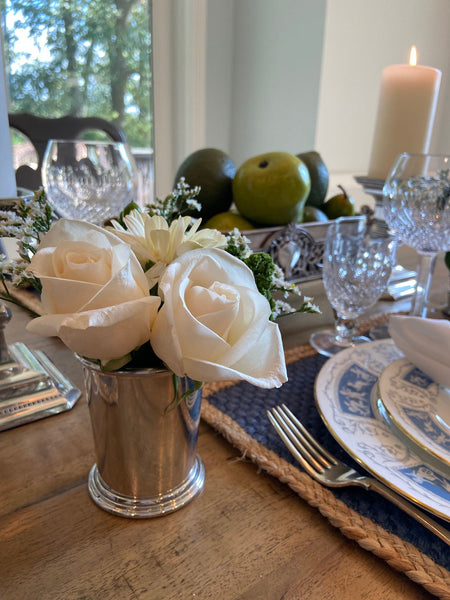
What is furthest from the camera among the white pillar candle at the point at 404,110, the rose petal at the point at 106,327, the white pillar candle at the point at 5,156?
the white pillar candle at the point at 404,110

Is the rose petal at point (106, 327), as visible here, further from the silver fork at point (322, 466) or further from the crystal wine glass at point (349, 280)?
the crystal wine glass at point (349, 280)

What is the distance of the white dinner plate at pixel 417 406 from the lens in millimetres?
364

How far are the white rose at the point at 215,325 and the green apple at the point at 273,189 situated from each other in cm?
41

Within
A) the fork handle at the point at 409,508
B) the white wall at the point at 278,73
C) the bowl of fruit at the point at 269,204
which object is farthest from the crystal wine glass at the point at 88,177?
the white wall at the point at 278,73

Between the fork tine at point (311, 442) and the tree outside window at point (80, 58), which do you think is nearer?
the fork tine at point (311, 442)

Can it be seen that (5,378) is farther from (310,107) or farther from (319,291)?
(310,107)

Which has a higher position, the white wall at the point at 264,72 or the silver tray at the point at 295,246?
the white wall at the point at 264,72

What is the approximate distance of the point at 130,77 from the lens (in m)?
1.77

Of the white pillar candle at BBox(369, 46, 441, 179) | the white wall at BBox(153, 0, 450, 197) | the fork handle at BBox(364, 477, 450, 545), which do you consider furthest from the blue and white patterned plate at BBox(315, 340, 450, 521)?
the white wall at BBox(153, 0, 450, 197)

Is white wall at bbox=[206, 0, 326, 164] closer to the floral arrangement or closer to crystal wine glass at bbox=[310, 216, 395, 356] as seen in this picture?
crystal wine glass at bbox=[310, 216, 395, 356]

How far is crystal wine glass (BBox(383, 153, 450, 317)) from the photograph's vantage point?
625 millimetres

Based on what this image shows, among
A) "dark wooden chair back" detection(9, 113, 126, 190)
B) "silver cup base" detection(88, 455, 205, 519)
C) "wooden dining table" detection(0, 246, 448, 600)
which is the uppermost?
"dark wooden chair back" detection(9, 113, 126, 190)

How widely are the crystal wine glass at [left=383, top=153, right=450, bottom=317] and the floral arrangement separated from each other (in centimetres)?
47

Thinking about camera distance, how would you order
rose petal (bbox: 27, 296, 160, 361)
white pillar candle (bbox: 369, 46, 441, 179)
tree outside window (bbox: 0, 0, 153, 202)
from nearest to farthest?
rose petal (bbox: 27, 296, 160, 361)
white pillar candle (bbox: 369, 46, 441, 179)
tree outside window (bbox: 0, 0, 153, 202)
